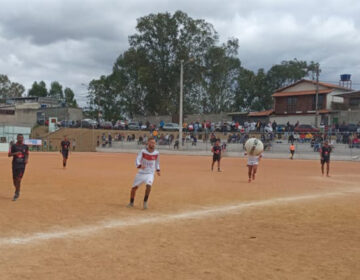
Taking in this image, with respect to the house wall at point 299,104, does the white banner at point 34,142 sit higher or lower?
lower

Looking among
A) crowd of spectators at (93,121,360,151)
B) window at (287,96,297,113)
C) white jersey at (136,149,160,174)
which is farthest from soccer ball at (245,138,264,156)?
window at (287,96,297,113)

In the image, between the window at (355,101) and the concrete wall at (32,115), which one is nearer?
the window at (355,101)

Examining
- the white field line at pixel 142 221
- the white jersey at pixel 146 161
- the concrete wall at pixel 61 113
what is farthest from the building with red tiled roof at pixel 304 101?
the white jersey at pixel 146 161

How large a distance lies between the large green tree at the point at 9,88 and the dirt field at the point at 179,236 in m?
95.6

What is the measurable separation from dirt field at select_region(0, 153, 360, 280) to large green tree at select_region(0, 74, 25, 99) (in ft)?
314

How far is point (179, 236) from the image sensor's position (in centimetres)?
684

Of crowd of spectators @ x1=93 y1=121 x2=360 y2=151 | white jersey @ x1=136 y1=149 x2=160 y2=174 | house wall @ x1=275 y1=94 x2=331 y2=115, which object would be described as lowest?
white jersey @ x1=136 y1=149 x2=160 y2=174

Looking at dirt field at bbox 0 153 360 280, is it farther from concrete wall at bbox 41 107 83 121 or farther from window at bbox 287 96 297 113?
Result: concrete wall at bbox 41 107 83 121

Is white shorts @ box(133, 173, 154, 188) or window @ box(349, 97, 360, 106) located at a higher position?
window @ box(349, 97, 360, 106)

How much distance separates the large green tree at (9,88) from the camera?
98.3m

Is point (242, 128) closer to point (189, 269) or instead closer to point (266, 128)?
point (266, 128)

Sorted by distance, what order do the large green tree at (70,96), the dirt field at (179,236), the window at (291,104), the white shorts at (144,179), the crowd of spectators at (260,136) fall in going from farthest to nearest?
the large green tree at (70,96) → the window at (291,104) → the crowd of spectators at (260,136) → the white shorts at (144,179) → the dirt field at (179,236)

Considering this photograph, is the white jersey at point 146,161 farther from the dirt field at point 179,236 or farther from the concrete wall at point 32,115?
the concrete wall at point 32,115

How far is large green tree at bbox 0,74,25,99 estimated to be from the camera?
323 ft
